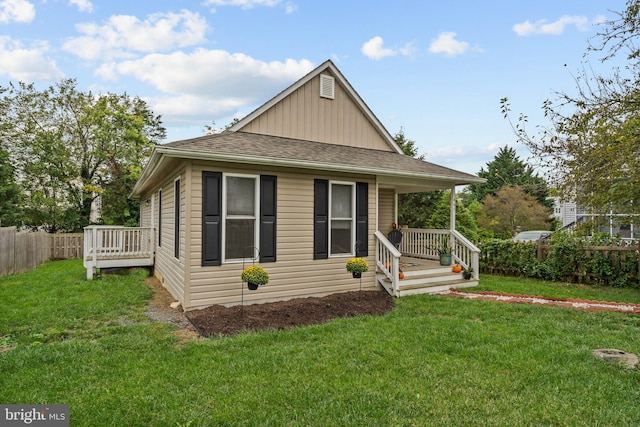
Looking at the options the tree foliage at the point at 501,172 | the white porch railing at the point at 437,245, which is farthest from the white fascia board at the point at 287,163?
the tree foliage at the point at 501,172

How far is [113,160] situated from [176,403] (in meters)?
19.8

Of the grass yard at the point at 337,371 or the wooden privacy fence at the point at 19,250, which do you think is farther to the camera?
the wooden privacy fence at the point at 19,250

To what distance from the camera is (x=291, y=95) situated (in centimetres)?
908

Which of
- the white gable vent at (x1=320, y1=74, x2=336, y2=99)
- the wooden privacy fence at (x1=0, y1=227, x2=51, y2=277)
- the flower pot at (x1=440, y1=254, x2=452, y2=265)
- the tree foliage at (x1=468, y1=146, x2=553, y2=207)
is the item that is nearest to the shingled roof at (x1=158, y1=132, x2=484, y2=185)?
the white gable vent at (x1=320, y1=74, x2=336, y2=99)

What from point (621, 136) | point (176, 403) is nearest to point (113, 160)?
point (176, 403)

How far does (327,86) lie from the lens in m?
9.55

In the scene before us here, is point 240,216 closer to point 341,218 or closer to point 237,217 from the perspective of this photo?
point 237,217

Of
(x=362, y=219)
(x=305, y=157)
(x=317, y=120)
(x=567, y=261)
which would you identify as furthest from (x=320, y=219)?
(x=567, y=261)

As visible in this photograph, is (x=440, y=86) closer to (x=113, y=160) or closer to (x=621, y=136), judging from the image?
(x=621, y=136)

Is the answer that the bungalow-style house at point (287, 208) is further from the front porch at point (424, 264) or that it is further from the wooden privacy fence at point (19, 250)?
the wooden privacy fence at point (19, 250)

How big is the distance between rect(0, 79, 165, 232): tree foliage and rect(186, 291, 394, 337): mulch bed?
597 inches

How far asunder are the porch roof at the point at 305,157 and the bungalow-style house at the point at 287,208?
0.09ft

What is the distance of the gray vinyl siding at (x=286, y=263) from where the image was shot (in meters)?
6.18

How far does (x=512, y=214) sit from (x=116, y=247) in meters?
23.7
